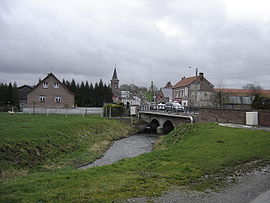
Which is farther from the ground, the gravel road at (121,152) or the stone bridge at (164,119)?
A: the stone bridge at (164,119)

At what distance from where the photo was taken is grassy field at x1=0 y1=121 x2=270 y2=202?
26.7 ft

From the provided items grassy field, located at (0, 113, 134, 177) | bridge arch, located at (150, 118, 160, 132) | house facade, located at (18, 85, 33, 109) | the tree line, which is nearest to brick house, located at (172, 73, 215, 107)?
bridge arch, located at (150, 118, 160, 132)

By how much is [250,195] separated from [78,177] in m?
6.72

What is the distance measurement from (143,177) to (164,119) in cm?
3322

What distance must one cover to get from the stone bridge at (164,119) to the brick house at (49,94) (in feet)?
65.6

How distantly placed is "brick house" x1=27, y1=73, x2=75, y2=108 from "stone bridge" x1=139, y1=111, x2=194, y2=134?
20.0 metres

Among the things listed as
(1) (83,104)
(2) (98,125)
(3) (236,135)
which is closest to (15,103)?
(1) (83,104)

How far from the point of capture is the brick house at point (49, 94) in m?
59.0

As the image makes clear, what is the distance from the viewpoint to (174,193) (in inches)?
327

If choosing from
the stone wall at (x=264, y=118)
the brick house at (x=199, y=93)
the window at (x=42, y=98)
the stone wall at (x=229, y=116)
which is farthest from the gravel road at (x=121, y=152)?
the brick house at (x=199, y=93)

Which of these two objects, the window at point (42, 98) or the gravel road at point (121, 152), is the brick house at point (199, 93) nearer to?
the window at point (42, 98)

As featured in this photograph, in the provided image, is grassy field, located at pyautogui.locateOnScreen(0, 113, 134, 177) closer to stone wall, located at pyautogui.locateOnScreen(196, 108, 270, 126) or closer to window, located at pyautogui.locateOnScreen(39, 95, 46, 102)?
stone wall, located at pyautogui.locateOnScreen(196, 108, 270, 126)

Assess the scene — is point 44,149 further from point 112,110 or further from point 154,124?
point 154,124

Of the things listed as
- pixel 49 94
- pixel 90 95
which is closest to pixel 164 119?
pixel 49 94
